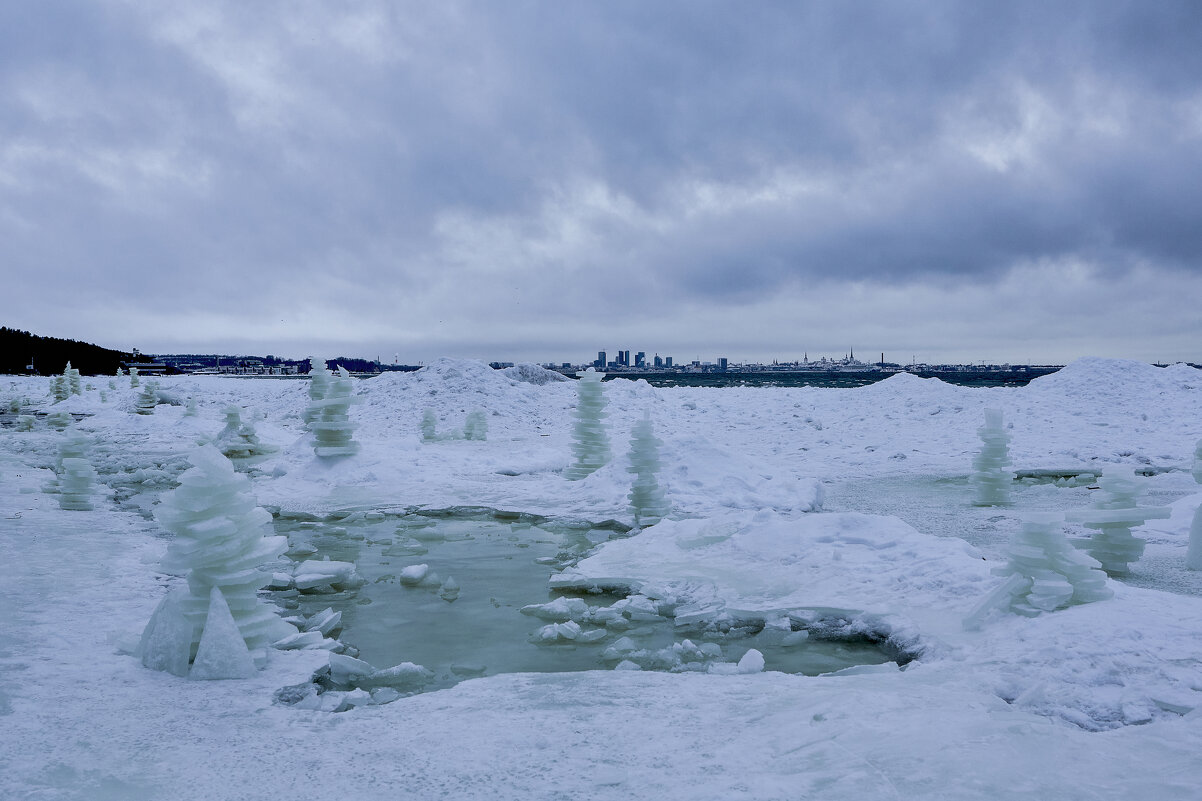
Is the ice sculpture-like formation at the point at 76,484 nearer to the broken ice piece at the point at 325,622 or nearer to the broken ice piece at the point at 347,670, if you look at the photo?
the broken ice piece at the point at 325,622

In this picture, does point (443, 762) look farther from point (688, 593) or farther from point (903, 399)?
point (903, 399)

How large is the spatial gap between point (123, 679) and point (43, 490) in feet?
39.9

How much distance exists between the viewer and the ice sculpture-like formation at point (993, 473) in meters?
14.5

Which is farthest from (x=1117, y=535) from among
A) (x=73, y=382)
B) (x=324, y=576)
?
(x=73, y=382)

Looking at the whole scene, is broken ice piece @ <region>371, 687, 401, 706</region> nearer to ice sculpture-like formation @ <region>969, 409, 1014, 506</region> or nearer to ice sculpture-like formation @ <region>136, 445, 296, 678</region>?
ice sculpture-like formation @ <region>136, 445, 296, 678</region>

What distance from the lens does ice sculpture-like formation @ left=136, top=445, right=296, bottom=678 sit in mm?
6113

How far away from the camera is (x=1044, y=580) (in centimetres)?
679

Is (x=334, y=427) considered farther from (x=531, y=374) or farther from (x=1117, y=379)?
(x=1117, y=379)

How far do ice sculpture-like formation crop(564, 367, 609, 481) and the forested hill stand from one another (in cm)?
8935

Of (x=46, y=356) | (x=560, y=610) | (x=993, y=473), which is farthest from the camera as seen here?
(x=46, y=356)

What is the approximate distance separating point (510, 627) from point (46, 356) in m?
112

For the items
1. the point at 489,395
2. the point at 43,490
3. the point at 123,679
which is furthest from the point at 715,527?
the point at 489,395

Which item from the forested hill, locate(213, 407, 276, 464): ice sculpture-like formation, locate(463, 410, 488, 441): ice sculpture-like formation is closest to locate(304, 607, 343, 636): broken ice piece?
locate(213, 407, 276, 464): ice sculpture-like formation

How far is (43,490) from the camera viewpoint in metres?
15.0
